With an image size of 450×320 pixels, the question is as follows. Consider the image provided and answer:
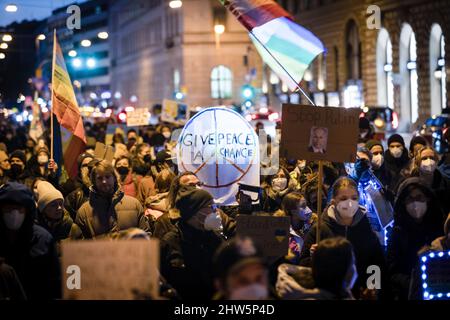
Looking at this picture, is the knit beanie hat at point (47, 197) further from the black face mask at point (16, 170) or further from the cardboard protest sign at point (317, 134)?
the black face mask at point (16, 170)

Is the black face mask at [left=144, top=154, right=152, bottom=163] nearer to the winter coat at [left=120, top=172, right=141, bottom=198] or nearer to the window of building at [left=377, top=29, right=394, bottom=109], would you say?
the winter coat at [left=120, top=172, right=141, bottom=198]

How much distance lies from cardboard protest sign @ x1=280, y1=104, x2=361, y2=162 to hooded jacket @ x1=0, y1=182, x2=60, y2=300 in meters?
2.00

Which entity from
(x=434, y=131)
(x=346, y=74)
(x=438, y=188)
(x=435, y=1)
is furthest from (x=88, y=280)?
(x=346, y=74)

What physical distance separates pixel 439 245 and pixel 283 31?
5.63 meters

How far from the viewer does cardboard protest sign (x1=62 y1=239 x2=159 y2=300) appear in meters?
4.72

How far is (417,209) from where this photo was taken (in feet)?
25.0

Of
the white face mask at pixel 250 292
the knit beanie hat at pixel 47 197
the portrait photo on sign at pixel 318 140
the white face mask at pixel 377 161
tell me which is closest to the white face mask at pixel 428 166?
the white face mask at pixel 377 161

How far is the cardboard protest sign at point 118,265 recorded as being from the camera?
472 centimetres

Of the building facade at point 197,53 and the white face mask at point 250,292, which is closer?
the white face mask at point 250,292

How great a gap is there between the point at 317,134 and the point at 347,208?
69 centimetres

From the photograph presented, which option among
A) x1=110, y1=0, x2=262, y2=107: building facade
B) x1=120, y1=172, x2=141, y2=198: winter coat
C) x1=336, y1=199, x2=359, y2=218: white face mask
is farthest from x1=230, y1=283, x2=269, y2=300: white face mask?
x1=110, y1=0, x2=262, y2=107: building facade

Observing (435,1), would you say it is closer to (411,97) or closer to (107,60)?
(411,97)

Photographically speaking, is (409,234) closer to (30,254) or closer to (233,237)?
(233,237)

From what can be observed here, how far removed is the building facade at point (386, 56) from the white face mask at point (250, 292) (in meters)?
32.9
